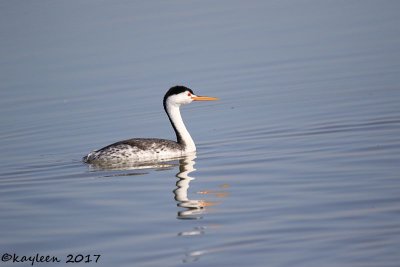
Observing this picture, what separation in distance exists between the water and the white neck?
0.32 metres

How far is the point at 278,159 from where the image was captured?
1333 cm

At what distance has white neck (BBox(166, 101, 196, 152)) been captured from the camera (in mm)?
15297

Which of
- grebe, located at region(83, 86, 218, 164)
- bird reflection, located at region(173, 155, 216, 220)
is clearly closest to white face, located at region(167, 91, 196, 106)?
grebe, located at region(83, 86, 218, 164)

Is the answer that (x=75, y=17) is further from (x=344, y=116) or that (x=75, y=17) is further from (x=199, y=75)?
(x=344, y=116)

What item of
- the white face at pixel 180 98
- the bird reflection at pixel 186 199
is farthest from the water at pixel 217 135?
the white face at pixel 180 98

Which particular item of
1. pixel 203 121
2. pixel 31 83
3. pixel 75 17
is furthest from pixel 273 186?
pixel 75 17

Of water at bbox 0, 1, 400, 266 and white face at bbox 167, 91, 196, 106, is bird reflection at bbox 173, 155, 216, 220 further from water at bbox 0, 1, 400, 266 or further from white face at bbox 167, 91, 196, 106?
white face at bbox 167, 91, 196, 106

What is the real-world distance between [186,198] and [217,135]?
14.7 feet

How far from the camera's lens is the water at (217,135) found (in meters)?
9.34

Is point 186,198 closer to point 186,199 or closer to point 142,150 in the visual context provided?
point 186,199

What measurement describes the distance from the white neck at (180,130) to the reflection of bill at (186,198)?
760 mm

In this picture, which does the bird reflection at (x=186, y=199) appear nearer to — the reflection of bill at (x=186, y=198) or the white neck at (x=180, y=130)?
the reflection of bill at (x=186, y=198)

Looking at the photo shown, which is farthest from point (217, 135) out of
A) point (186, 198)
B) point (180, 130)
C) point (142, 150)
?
point (186, 198)

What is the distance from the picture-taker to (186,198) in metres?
11.7
